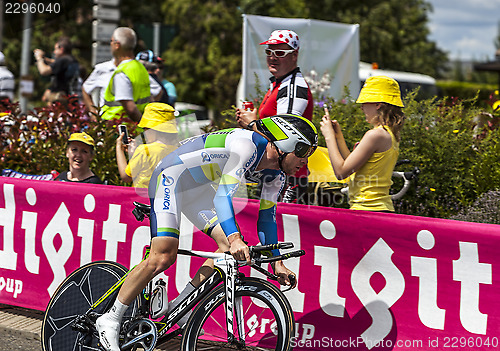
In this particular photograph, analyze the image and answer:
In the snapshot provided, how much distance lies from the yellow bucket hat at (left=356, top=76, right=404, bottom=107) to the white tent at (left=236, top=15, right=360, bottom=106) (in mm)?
4989

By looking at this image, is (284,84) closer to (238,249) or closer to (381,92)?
(381,92)

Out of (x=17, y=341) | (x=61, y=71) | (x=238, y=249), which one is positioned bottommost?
(x=17, y=341)

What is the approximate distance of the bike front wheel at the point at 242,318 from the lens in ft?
12.1

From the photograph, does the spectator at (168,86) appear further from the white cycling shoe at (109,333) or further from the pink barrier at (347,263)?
the white cycling shoe at (109,333)

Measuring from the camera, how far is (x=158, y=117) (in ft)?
17.0

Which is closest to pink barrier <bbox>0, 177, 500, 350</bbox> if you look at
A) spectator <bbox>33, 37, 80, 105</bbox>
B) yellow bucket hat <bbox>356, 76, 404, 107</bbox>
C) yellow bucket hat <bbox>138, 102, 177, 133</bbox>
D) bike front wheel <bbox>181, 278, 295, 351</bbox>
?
bike front wheel <bbox>181, 278, 295, 351</bbox>

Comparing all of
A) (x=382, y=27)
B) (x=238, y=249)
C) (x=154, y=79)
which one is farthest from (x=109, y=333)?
(x=382, y=27)

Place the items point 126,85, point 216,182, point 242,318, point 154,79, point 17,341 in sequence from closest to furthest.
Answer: point 242,318, point 216,182, point 17,341, point 126,85, point 154,79

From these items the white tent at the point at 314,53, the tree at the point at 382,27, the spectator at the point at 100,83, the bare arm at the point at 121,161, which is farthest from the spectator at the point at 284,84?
the tree at the point at 382,27

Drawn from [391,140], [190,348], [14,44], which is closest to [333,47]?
[391,140]

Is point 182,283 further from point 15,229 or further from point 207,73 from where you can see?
point 207,73

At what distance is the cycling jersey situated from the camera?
3.67 meters

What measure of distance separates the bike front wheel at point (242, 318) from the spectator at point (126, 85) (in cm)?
358

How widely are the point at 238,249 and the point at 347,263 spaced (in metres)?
1.30
